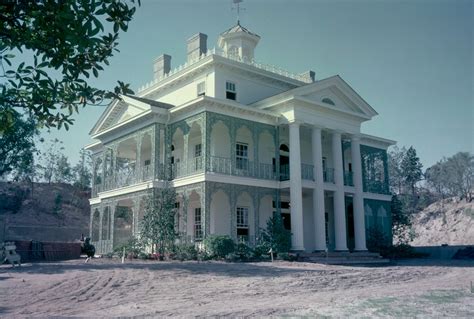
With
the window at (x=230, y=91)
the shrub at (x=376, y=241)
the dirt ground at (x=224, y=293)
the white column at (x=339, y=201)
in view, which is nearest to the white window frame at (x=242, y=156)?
the window at (x=230, y=91)

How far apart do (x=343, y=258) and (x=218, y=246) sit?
→ 7.42 metres

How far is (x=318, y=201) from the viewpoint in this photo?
84.2ft

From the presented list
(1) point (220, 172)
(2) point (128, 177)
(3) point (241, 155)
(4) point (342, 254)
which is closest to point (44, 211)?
(2) point (128, 177)

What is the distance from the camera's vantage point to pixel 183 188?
2384cm

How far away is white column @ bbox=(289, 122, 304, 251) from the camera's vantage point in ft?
79.8

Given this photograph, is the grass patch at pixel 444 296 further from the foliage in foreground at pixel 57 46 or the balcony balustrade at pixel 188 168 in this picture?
the balcony balustrade at pixel 188 168

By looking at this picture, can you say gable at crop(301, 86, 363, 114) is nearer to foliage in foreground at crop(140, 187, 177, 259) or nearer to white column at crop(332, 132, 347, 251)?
white column at crop(332, 132, 347, 251)

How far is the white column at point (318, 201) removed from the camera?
83.0 feet

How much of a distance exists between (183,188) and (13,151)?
21.1 metres

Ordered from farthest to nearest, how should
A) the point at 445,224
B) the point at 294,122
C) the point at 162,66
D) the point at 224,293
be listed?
the point at 445,224
the point at 162,66
the point at 294,122
the point at 224,293

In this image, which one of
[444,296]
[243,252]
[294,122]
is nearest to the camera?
[444,296]

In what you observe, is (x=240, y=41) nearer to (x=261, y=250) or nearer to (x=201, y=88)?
(x=201, y=88)

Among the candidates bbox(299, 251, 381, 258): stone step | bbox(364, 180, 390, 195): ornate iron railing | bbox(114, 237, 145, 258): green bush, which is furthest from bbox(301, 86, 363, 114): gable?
bbox(114, 237, 145, 258): green bush

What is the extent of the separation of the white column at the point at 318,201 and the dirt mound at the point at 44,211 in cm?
2805
